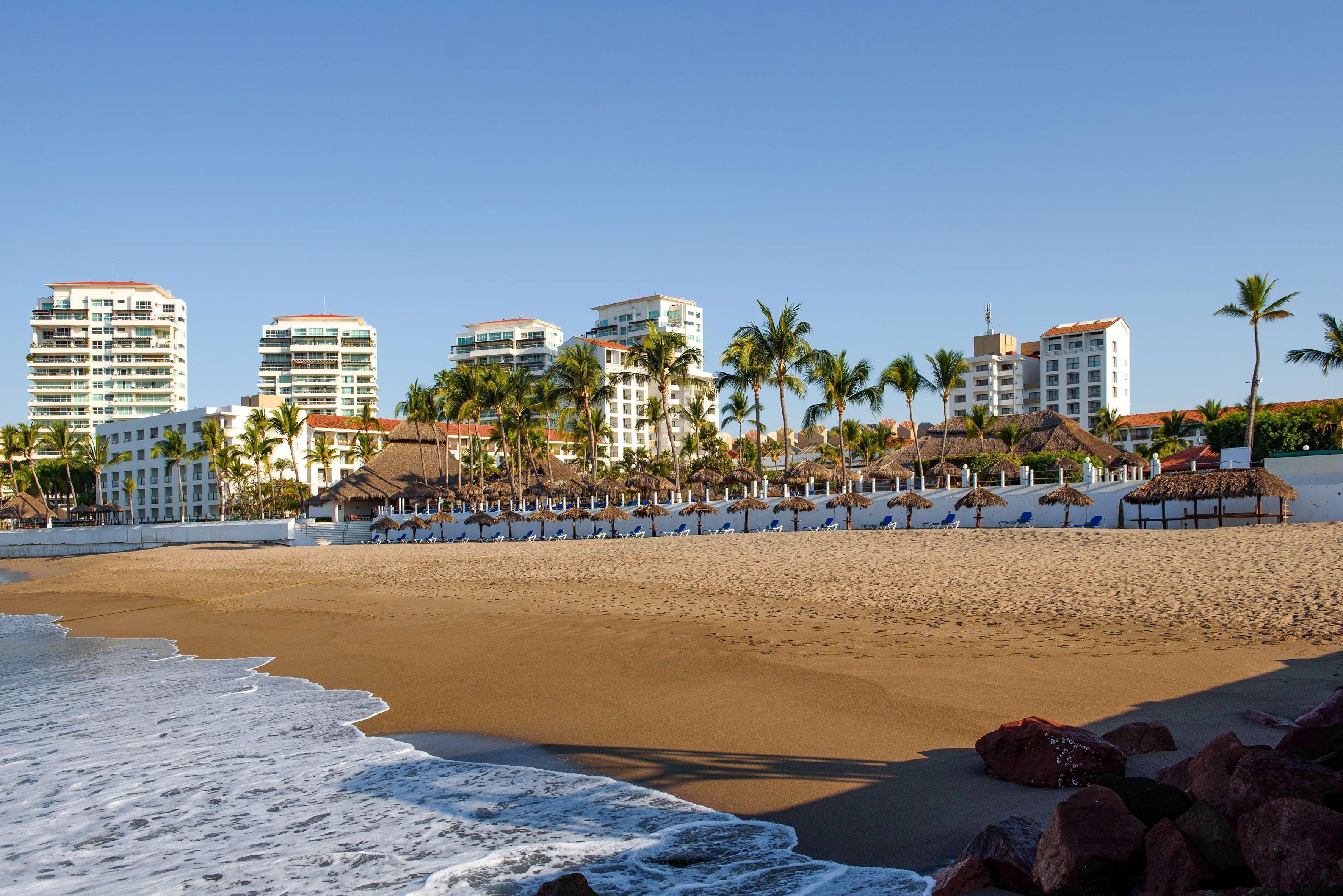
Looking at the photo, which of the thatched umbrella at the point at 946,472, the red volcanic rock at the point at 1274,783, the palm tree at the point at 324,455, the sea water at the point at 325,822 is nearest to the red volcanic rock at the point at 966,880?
the sea water at the point at 325,822

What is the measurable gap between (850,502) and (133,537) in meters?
40.2

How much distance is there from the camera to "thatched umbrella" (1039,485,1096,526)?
84.4ft

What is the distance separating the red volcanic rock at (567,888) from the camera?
3.85 metres

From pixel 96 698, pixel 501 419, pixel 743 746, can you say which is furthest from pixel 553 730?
pixel 501 419

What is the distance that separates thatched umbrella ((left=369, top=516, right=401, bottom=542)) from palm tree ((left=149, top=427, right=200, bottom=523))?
23419 millimetres

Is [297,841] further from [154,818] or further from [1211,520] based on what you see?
[1211,520]

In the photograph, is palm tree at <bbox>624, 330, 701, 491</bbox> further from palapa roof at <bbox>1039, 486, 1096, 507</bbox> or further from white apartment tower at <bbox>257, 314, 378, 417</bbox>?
white apartment tower at <bbox>257, 314, 378, 417</bbox>

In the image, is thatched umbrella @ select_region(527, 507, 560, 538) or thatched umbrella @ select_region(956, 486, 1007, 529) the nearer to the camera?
thatched umbrella @ select_region(956, 486, 1007, 529)

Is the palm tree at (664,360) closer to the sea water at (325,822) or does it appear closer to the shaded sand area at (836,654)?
the shaded sand area at (836,654)

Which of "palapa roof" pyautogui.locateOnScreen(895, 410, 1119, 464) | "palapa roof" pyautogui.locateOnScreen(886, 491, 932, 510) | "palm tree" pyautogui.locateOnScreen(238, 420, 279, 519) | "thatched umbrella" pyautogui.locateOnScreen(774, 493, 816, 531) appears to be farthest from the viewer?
"palm tree" pyautogui.locateOnScreen(238, 420, 279, 519)

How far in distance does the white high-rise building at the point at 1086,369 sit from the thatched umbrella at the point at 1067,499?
214 ft

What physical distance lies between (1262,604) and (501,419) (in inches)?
1682

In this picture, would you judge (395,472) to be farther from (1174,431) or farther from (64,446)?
(1174,431)

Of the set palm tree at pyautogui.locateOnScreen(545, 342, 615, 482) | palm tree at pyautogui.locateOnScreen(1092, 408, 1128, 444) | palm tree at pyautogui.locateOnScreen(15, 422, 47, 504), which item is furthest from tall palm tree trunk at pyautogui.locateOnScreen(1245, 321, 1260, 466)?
palm tree at pyautogui.locateOnScreen(15, 422, 47, 504)
